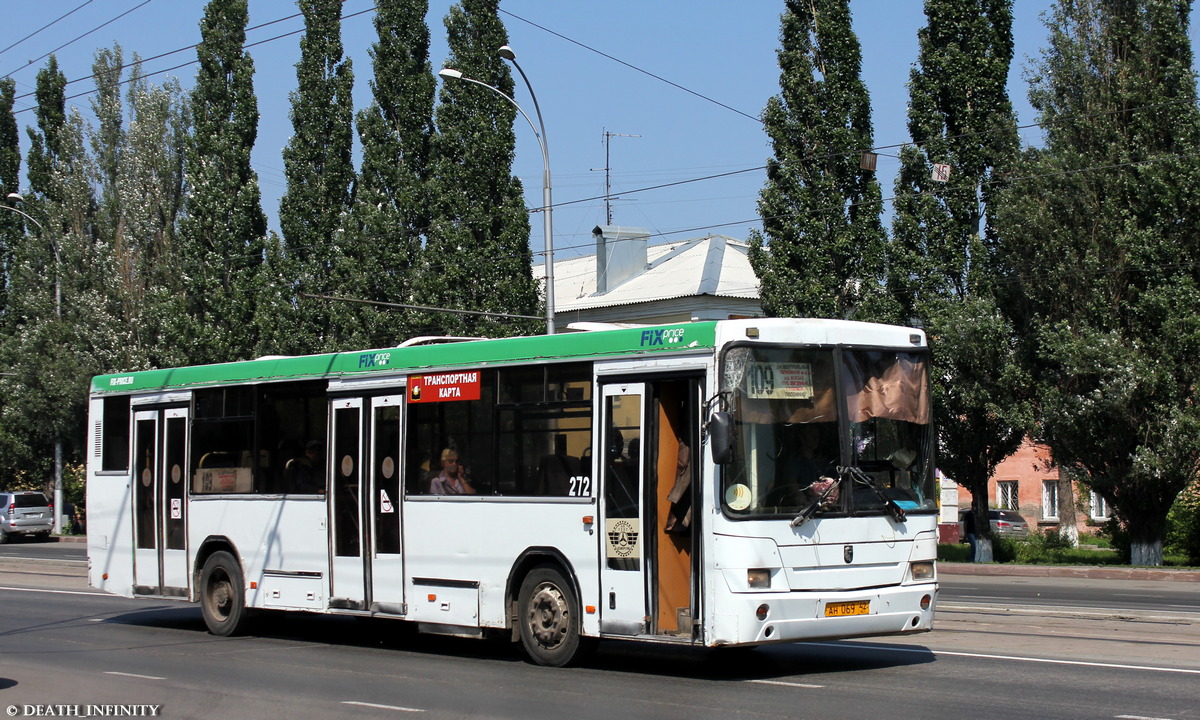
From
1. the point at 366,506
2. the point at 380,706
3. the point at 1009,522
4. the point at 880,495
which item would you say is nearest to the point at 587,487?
the point at 880,495

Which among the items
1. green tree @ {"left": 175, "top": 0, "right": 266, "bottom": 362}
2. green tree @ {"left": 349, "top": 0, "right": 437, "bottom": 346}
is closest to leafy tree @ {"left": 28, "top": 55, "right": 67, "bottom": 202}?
green tree @ {"left": 175, "top": 0, "right": 266, "bottom": 362}

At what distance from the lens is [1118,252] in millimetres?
27484

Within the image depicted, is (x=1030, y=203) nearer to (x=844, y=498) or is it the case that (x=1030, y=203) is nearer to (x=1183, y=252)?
(x=1183, y=252)

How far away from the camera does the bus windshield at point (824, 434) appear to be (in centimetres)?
1017

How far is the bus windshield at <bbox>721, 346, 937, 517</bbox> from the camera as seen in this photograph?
1017 centimetres

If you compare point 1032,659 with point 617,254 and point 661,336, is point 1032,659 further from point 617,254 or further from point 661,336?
point 617,254

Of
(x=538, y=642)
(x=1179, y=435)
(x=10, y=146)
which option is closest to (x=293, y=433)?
(x=538, y=642)

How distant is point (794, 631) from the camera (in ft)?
33.0

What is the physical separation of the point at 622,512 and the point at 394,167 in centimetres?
3034

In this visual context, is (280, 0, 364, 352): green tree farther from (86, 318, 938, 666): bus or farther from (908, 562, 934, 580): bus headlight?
(908, 562, 934, 580): bus headlight

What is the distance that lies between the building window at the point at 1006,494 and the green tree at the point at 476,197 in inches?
1036

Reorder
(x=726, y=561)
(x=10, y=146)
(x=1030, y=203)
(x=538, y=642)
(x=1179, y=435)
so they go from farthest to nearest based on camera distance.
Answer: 1. (x=10, y=146)
2. (x=1030, y=203)
3. (x=1179, y=435)
4. (x=538, y=642)
5. (x=726, y=561)

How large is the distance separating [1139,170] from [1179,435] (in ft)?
18.1

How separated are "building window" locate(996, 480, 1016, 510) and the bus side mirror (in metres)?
48.1
